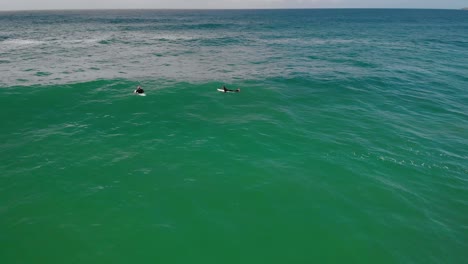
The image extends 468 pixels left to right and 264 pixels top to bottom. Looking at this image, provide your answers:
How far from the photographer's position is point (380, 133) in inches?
1144

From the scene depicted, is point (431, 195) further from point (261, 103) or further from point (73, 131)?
point (73, 131)

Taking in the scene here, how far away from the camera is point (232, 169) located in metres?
23.0

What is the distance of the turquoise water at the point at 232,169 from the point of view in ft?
53.5

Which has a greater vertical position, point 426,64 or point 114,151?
point 426,64

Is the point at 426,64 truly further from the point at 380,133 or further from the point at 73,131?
the point at 73,131

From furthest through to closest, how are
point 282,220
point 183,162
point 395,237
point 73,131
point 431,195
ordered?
point 73,131, point 183,162, point 431,195, point 282,220, point 395,237

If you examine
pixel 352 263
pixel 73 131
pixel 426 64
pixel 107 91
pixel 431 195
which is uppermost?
pixel 426 64

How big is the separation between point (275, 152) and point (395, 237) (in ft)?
37.2

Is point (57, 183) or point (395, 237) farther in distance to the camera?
point (57, 183)

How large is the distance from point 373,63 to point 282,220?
51936 millimetres

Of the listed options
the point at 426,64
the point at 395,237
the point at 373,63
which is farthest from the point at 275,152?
the point at 426,64

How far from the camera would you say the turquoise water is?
16.3 meters

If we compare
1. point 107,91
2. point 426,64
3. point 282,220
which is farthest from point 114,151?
point 426,64

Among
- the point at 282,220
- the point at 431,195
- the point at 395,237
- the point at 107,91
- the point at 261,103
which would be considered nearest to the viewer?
the point at 395,237
